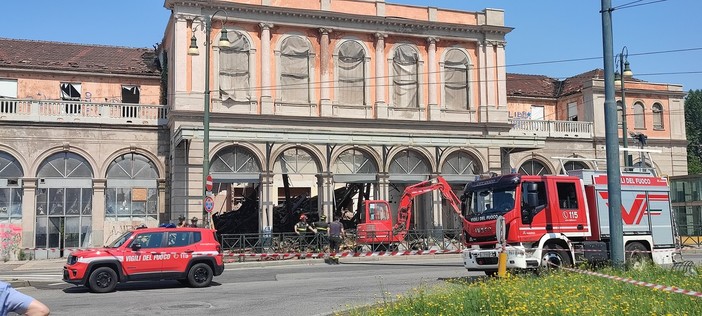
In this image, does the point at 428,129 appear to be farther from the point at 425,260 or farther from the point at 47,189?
the point at 47,189

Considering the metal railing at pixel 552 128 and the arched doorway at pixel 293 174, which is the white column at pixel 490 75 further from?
the arched doorway at pixel 293 174

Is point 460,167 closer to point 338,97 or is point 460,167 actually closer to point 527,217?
point 338,97

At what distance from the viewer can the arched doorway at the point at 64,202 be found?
34219 millimetres

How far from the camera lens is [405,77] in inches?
1555

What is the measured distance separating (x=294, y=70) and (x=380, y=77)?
473 cm

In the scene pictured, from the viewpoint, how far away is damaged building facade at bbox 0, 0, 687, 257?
3434 cm

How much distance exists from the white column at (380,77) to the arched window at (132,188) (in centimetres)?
1202

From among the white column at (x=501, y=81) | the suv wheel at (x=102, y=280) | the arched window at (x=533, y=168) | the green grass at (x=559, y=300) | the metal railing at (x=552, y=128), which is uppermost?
the white column at (x=501, y=81)

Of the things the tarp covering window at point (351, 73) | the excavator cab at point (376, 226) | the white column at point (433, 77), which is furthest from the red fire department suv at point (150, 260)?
the white column at point (433, 77)

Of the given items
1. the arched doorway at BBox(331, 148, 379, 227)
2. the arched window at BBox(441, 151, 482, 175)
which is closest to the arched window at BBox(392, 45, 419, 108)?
the arched window at BBox(441, 151, 482, 175)

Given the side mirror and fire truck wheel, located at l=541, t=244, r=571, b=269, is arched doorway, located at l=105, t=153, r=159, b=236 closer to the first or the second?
the side mirror

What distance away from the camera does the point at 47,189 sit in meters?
34.3

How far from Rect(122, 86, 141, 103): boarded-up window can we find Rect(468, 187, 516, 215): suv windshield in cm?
2561

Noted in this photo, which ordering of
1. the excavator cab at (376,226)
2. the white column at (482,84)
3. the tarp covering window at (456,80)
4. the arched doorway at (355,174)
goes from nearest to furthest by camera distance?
the excavator cab at (376,226)
the arched doorway at (355,174)
the tarp covering window at (456,80)
the white column at (482,84)
